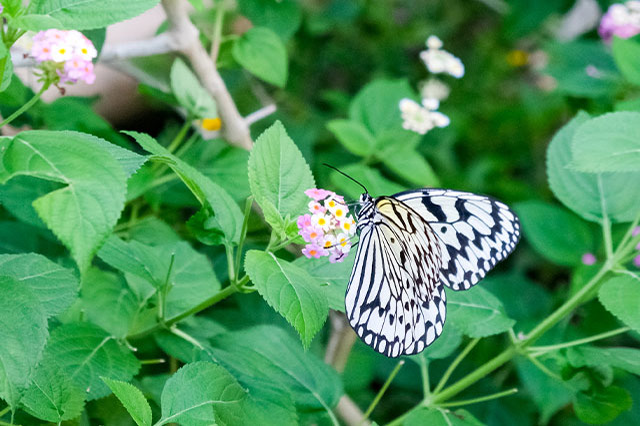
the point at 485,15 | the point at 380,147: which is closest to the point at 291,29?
the point at 380,147

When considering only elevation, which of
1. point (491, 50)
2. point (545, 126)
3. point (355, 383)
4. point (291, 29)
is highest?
point (291, 29)

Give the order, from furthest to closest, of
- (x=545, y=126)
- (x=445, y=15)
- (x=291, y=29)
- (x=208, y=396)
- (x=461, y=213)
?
(x=445, y=15)
(x=545, y=126)
(x=291, y=29)
(x=461, y=213)
(x=208, y=396)

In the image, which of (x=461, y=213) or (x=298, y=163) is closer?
(x=298, y=163)

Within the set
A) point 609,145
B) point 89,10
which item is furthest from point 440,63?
point 89,10

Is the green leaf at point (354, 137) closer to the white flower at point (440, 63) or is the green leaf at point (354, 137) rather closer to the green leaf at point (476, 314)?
the white flower at point (440, 63)

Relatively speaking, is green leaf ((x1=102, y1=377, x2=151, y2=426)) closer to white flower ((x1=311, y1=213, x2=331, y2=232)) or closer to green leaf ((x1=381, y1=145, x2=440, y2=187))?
white flower ((x1=311, y1=213, x2=331, y2=232))

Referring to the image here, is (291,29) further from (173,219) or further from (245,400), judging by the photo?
(245,400)

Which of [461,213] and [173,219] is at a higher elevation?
[461,213]

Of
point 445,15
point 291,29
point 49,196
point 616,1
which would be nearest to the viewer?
point 49,196
